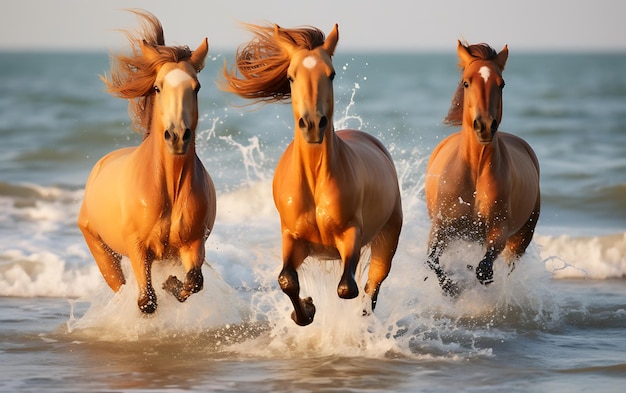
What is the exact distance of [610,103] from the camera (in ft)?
106

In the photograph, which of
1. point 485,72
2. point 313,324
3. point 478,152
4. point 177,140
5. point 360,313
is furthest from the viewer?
point 478,152

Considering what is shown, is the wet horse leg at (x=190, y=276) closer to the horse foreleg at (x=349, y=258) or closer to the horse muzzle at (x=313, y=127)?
the horse foreleg at (x=349, y=258)

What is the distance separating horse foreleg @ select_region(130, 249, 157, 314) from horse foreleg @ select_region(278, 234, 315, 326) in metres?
0.85

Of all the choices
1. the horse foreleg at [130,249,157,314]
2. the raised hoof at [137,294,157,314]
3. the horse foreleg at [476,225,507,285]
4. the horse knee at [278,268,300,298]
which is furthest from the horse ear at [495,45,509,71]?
the raised hoof at [137,294,157,314]

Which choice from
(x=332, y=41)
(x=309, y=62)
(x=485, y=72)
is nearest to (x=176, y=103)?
(x=309, y=62)

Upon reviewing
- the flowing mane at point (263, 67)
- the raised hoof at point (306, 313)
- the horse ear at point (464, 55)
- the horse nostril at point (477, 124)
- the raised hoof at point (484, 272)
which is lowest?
the raised hoof at point (306, 313)

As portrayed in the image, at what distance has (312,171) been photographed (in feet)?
21.6

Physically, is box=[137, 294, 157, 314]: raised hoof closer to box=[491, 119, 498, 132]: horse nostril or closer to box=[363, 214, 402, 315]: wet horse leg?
box=[363, 214, 402, 315]: wet horse leg

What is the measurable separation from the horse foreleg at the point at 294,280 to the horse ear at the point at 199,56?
→ 3.80 ft

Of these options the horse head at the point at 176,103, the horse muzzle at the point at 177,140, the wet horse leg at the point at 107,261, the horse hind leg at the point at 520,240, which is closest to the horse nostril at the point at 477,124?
the horse hind leg at the point at 520,240

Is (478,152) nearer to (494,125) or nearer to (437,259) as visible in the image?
(494,125)

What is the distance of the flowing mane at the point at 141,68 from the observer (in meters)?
6.89

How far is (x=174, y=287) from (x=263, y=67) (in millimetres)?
1431

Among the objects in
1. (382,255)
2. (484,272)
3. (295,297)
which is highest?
(382,255)
